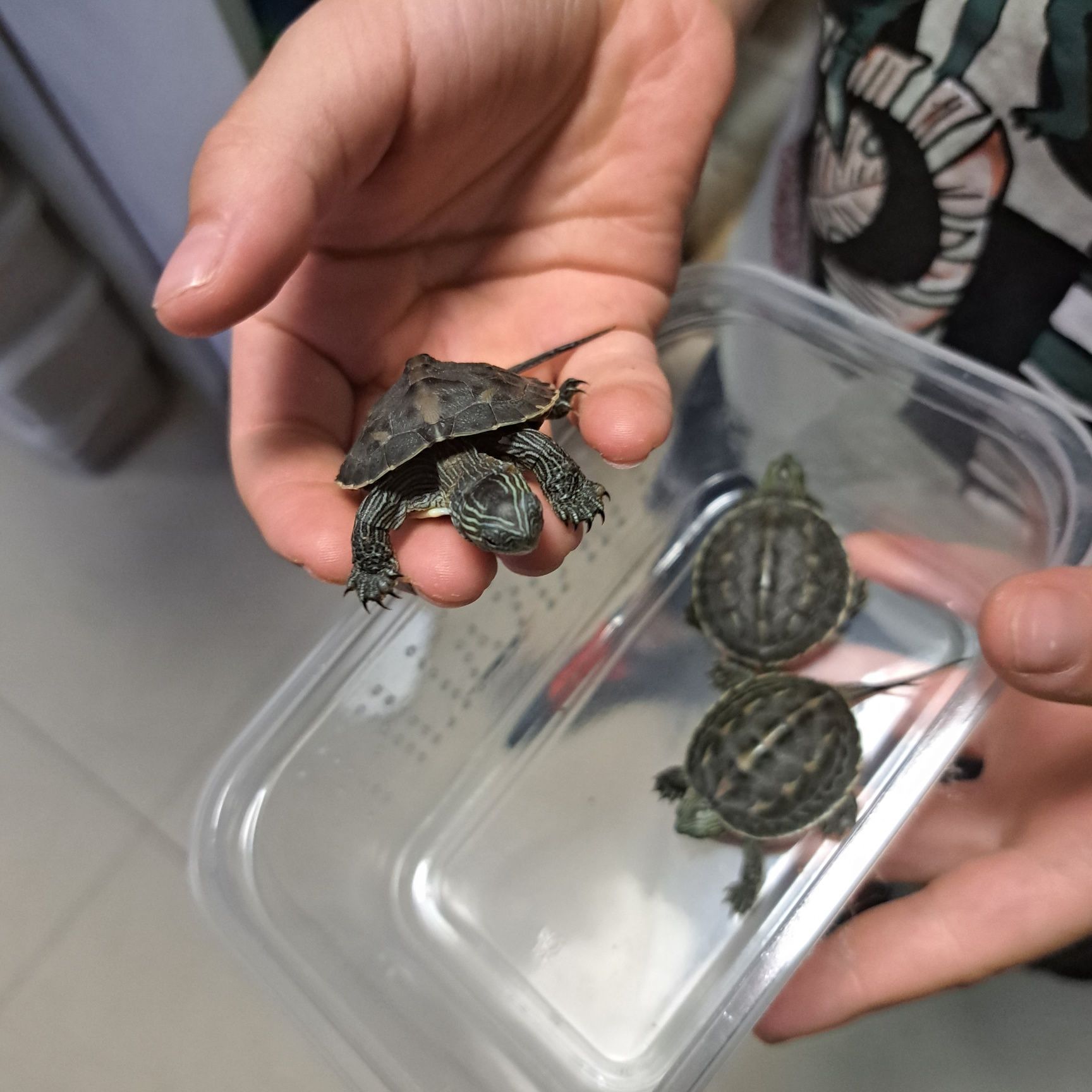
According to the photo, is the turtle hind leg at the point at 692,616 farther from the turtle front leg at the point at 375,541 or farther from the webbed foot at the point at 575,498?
the turtle front leg at the point at 375,541

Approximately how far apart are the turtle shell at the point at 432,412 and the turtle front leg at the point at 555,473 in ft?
0.17

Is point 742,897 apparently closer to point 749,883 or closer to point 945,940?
point 749,883

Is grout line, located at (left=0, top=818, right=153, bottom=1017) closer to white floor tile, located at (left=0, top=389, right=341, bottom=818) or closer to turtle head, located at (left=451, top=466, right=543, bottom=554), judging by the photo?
white floor tile, located at (left=0, top=389, right=341, bottom=818)

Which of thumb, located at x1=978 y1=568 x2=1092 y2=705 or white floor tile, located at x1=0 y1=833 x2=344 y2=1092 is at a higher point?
thumb, located at x1=978 y1=568 x2=1092 y2=705

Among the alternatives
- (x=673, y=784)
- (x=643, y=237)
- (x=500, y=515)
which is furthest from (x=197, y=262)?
(x=673, y=784)

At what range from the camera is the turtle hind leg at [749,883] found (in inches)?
66.5

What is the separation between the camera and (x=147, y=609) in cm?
211

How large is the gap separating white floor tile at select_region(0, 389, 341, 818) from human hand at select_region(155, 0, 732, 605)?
903 millimetres

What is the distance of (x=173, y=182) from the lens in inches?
62.2

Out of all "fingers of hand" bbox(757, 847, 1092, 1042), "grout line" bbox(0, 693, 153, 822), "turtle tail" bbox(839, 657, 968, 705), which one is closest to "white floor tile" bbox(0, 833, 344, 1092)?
"grout line" bbox(0, 693, 153, 822)

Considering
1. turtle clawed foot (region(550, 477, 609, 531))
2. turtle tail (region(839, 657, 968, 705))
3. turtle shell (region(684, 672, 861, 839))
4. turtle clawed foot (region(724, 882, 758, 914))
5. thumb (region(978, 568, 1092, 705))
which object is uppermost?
turtle clawed foot (region(550, 477, 609, 531))

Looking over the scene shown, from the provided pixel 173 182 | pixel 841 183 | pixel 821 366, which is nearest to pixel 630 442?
pixel 841 183

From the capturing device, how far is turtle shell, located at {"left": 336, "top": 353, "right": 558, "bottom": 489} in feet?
3.73

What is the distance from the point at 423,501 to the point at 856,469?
1183mm
